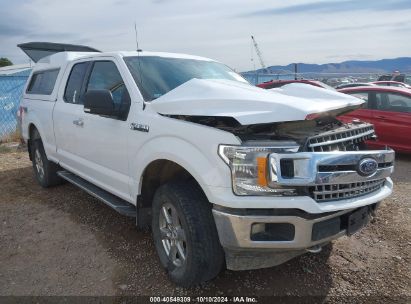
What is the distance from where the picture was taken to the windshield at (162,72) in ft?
12.1

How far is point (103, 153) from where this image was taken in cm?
405

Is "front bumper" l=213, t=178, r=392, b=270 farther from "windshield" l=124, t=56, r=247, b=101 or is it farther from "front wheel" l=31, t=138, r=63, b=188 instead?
"front wheel" l=31, t=138, r=63, b=188

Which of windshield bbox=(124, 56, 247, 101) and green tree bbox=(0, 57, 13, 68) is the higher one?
green tree bbox=(0, 57, 13, 68)

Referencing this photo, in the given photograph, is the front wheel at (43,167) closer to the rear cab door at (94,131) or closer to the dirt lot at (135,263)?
the rear cab door at (94,131)

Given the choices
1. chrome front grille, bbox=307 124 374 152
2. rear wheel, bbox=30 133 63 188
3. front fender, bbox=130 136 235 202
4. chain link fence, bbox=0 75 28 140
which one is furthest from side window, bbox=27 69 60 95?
chain link fence, bbox=0 75 28 140

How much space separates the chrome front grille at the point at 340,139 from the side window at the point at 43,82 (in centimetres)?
396

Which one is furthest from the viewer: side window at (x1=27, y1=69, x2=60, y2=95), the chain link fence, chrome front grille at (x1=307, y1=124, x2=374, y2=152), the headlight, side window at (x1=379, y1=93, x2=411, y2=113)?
the chain link fence

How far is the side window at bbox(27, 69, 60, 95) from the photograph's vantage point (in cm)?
551

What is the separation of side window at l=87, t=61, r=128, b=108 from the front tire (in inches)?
43.9

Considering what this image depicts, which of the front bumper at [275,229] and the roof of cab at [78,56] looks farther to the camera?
the roof of cab at [78,56]

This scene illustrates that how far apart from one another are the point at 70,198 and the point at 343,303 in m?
3.81

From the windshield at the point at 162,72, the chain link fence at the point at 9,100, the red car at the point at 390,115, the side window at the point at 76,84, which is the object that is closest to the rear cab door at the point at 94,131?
the side window at the point at 76,84

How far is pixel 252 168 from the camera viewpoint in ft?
8.55

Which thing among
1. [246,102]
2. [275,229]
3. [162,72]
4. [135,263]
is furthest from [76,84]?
[275,229]
